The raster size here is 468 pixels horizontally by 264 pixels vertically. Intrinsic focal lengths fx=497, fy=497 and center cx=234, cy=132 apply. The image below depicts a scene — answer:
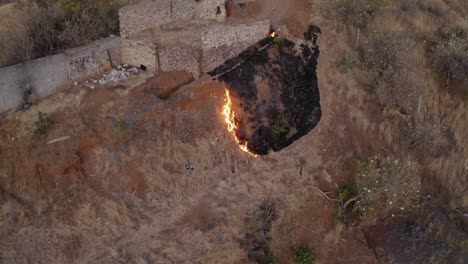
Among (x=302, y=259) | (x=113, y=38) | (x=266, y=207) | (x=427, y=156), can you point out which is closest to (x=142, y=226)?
(x=266, y=207)

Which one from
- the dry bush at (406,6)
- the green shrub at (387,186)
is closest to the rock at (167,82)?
the green shrub at (387,186)

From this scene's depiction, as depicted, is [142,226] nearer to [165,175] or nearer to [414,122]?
[165,175]

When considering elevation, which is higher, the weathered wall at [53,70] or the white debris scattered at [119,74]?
the weathered wall at [53,70]

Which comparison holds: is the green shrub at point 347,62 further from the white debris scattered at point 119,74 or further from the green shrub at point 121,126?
the green shrub at point 121,126

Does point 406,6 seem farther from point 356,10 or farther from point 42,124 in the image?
point 42,124

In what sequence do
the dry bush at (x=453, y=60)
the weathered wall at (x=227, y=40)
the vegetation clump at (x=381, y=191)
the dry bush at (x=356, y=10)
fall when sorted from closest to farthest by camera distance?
the vegetation clump at (x=381, y=191) < the weathered wall at (x=227, y=40) < the dry bush at (x=453, y=60) < the dry bush at (x=356, y=10)

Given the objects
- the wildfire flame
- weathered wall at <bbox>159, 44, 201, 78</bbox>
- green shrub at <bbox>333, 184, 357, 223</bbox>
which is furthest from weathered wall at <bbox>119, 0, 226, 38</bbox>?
green shrub at <bbox>333, 184, 357, 223</bbox>

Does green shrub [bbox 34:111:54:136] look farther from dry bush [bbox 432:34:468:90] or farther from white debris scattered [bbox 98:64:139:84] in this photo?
dry bush [bbox 432:34:468:90]
